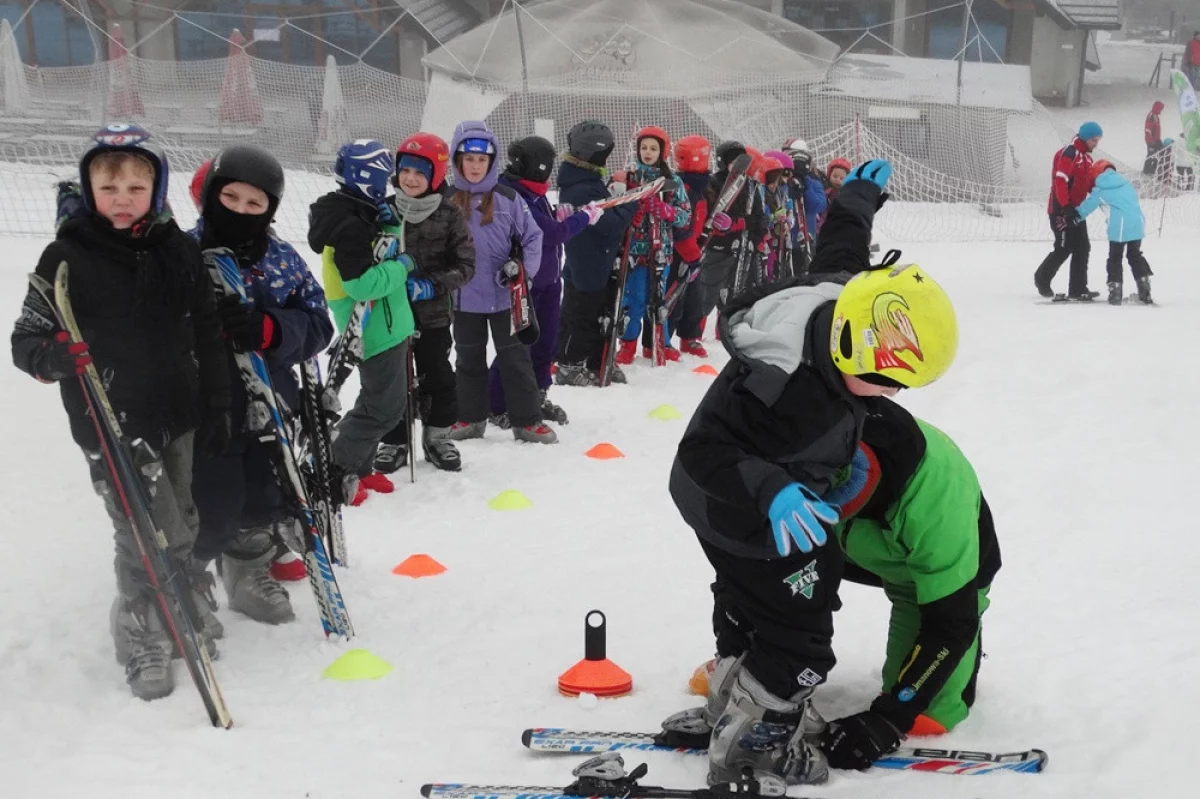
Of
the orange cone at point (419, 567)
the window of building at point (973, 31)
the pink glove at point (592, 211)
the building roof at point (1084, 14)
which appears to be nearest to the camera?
the orange cone at point (419, 567)

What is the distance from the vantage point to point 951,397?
27.0ft


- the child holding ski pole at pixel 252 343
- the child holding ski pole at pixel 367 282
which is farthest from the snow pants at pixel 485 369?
the child holding ski pole at pixel 252 343

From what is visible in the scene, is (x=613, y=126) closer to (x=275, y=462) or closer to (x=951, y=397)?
(x=951, y=397)

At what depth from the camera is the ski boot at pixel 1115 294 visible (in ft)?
41.3

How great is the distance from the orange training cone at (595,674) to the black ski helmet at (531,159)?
158 inches

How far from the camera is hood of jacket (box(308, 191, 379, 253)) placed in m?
5.18

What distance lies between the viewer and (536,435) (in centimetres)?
721

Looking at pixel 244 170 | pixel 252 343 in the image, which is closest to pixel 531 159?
pixel 244 170

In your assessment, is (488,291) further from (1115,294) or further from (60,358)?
(1115,294)

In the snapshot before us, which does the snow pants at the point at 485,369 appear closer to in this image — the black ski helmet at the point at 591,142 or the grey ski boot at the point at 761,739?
the black ski helmet at the point at 591,142

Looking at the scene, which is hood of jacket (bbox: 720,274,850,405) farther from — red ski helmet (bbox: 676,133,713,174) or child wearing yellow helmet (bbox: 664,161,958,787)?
red ski helmet (bbox: 676,133,713,174)

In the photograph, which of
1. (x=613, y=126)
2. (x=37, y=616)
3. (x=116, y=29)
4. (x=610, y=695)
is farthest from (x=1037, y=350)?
(x=116, y=29)

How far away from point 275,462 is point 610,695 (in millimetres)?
1474

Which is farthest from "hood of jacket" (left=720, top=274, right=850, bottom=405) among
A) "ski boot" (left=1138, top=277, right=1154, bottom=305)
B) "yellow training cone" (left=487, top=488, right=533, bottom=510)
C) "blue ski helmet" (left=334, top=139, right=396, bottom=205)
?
"ski boot" (left=1138, top=277, right=1154, bottom=305)
